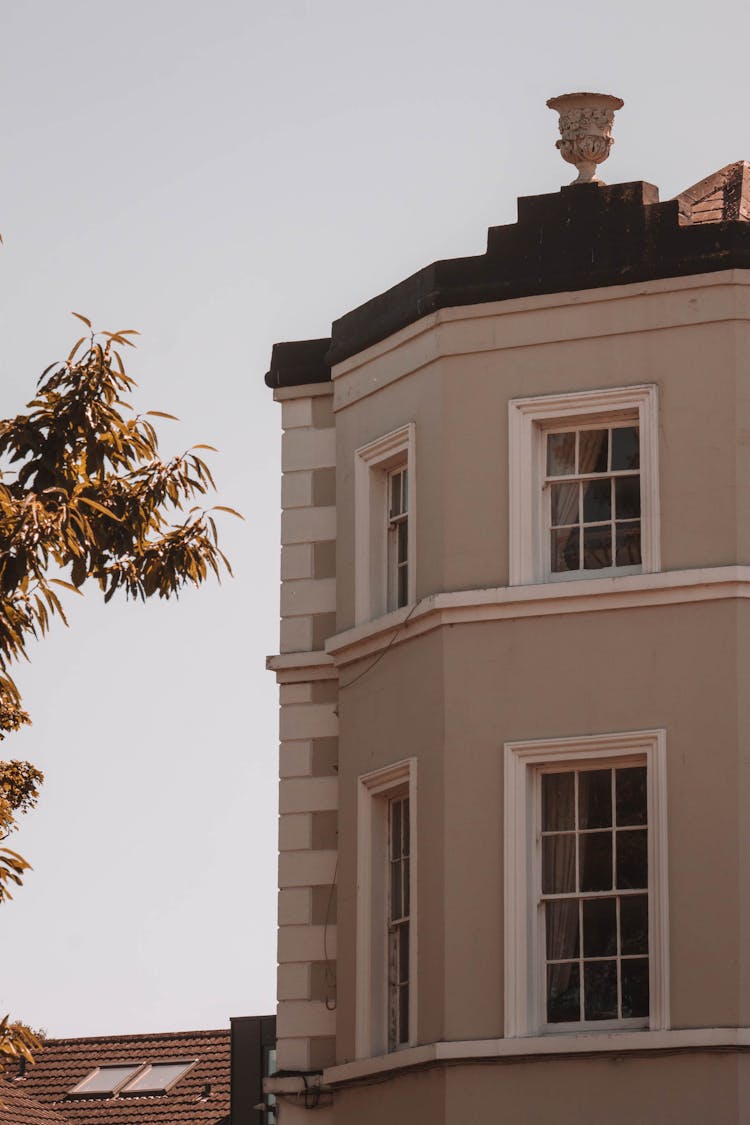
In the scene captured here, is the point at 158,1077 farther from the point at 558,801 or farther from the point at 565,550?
the point at 565,550

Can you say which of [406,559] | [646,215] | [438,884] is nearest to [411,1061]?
[438,884]

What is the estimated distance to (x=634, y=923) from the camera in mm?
19094

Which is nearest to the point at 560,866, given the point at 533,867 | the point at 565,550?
the point at 533,867

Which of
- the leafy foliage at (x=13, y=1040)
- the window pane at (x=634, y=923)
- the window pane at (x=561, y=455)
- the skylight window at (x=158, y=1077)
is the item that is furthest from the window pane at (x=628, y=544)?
the skylight window at (x=158, y=1077)

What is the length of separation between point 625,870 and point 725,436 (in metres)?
3.67

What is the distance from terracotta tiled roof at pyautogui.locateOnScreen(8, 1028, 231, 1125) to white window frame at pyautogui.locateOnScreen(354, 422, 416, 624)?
16.7 m

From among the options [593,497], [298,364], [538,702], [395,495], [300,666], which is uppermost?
[298,364]

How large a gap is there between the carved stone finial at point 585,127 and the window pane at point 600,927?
6.49 m

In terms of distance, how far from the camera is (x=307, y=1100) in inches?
824

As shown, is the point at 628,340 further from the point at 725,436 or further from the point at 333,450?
the point at 333,450

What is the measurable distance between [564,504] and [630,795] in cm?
266

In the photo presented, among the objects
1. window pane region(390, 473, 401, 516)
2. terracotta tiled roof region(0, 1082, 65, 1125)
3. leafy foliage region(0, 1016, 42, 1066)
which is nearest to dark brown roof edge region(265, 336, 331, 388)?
window pane region(390, 473, 401, 516)

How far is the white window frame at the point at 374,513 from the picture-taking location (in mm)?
21469

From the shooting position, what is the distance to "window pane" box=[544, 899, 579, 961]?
19.3 meters
